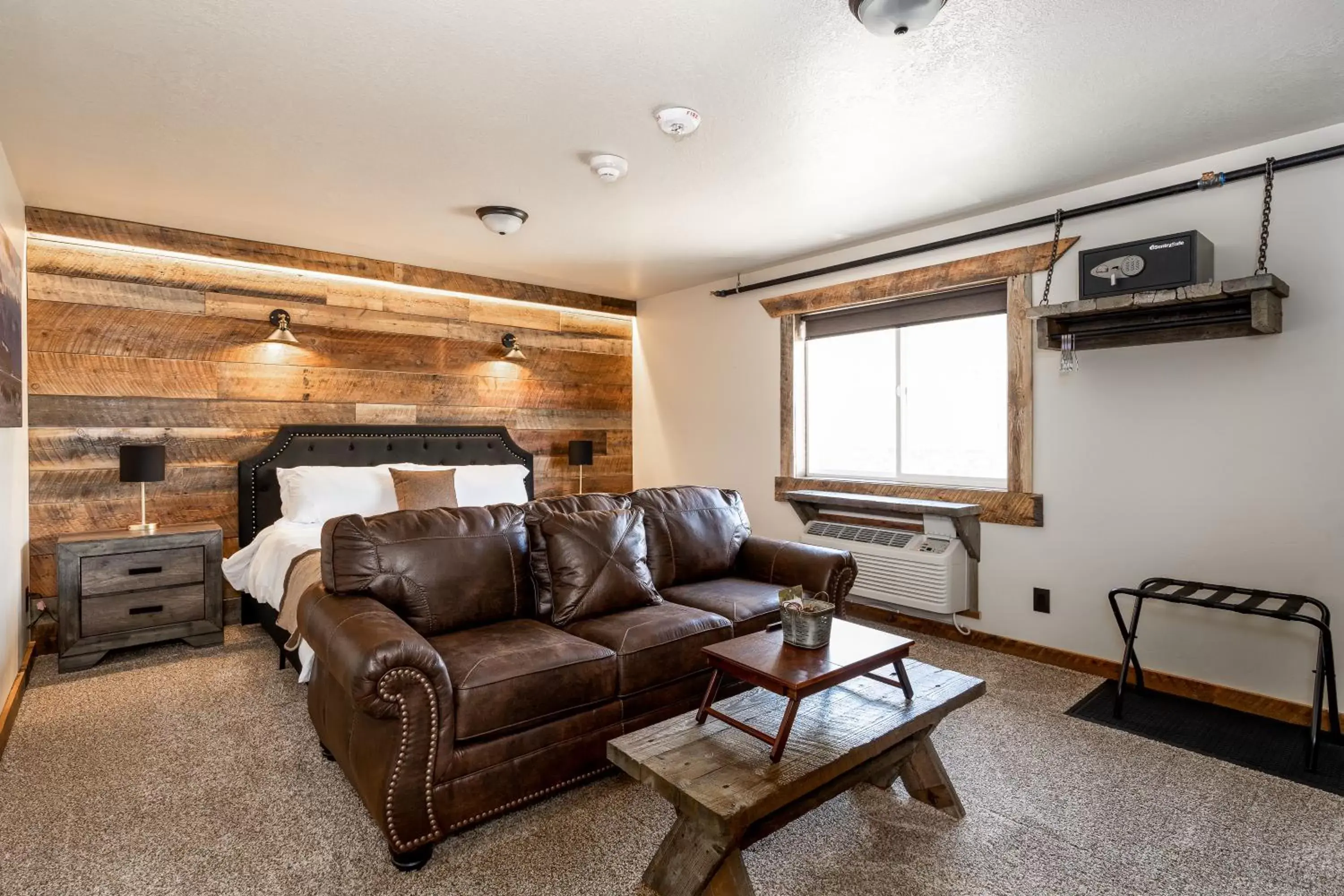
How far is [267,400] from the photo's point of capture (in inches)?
174

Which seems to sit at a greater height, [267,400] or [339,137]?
[339,137]

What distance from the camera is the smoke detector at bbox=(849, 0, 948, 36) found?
71.3 inches

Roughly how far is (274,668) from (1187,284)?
14.9ft

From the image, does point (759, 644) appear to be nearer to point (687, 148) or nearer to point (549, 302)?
point (687, 148)

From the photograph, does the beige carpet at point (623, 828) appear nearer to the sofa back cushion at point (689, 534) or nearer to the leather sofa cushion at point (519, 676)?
the leather sofa cushion at point (519, 676)

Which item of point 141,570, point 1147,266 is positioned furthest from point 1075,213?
point 141,570

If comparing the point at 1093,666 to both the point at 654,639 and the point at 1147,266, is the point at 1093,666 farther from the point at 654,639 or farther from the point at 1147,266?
the point at 654,639

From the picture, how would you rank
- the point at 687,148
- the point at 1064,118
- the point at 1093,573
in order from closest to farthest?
the point at 1064,118
the point at 687,148
the point at 1093,573

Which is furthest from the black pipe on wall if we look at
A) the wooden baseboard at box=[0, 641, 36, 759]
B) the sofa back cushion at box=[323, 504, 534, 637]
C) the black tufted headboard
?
the wooden baseboard at box=[0, 641, 36, 759]

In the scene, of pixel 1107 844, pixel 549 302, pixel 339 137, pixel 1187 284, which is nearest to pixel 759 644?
pixel 1107 844

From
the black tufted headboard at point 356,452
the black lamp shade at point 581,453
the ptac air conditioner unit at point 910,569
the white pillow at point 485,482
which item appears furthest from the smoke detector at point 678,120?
the black lamp shade at point 581,453

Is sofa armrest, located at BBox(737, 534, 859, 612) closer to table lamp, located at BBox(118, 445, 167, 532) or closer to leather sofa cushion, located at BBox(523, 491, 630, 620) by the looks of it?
leather sofa cushion, located at BBox(523, 491, 630, 620)

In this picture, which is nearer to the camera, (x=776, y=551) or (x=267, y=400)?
(x=776, y=551)

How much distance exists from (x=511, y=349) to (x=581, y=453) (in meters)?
0.99
